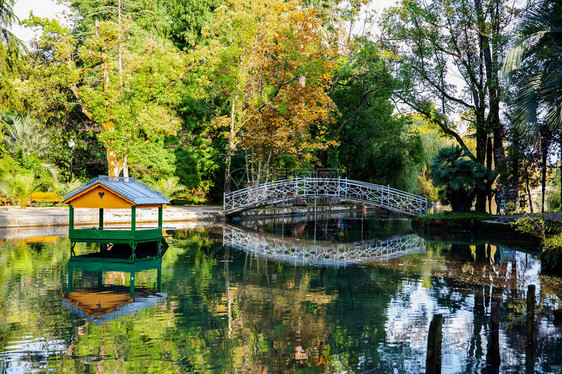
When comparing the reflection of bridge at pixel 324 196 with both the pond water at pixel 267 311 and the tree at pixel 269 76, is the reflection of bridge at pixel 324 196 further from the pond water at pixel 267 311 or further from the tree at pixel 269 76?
the pond water at pixel 267 311

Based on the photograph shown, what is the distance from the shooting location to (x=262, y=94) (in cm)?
3017

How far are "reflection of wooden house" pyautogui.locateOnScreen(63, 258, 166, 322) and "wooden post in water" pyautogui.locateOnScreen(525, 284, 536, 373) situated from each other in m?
5.92

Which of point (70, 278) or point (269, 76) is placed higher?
point (269, 76)

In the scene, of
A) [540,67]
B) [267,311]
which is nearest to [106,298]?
[267,311]

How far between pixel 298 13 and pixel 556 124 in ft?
53.1

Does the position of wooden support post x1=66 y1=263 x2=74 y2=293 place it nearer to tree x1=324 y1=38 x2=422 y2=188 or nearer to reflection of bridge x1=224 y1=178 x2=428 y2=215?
reflection of bridge x1=224 y1=178 x2=428 y2=215

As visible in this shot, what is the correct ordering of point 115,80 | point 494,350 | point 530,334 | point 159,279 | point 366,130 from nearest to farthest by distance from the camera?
point 494,350 < point 530,334 < point 159,279 < point 115,80 < point 366,130

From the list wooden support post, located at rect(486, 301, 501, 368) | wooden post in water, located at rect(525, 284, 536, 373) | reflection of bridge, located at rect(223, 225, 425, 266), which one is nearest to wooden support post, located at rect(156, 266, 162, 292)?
reflection of bridge, located at rect(223, 225, 425, 266)

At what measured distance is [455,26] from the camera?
23891 mm

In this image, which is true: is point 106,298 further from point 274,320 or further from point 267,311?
point 274,320

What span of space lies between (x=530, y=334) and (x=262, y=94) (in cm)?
2439

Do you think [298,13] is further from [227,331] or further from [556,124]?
[227,331]

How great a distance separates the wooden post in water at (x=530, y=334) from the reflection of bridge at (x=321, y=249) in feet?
24.5

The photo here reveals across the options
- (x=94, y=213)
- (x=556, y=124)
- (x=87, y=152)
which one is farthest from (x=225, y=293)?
(x=87, y=152)
